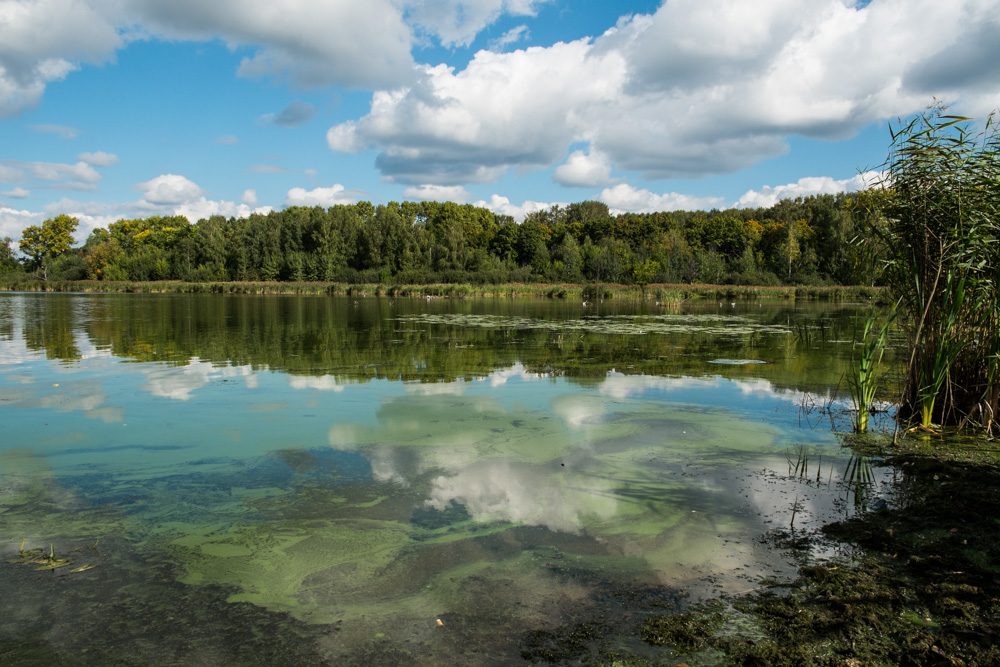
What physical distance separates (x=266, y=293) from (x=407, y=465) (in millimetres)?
51498

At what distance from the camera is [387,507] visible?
14.2 ft

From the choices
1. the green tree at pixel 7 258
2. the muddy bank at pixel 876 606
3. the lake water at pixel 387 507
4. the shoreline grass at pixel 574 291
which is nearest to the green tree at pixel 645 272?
the shoreline grass at pixel 574 291

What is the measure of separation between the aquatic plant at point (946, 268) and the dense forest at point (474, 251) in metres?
48.5

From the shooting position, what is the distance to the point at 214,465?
522 cm

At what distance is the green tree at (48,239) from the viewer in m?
76.6

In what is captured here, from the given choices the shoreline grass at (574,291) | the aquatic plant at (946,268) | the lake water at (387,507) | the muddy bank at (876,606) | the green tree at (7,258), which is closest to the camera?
the muddy bank at (876,606)

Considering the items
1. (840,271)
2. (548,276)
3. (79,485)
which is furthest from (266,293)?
(840,271)

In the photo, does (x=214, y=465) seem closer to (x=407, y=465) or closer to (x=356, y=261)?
(x=407, y=465)

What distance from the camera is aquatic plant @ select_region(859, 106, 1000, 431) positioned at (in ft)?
19.5

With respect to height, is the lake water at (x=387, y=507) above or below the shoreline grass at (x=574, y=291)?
below

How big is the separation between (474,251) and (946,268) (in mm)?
59954

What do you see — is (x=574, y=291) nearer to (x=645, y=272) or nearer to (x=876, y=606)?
A: (x=645, y=272)

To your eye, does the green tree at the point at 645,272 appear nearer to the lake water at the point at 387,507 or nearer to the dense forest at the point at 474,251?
the dense forest at the point at 474,251

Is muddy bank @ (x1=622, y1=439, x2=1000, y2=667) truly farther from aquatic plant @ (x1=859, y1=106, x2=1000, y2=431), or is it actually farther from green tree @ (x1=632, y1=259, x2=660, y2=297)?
green tree @ (x1=632, y1=259, x2=660, y2=297)
